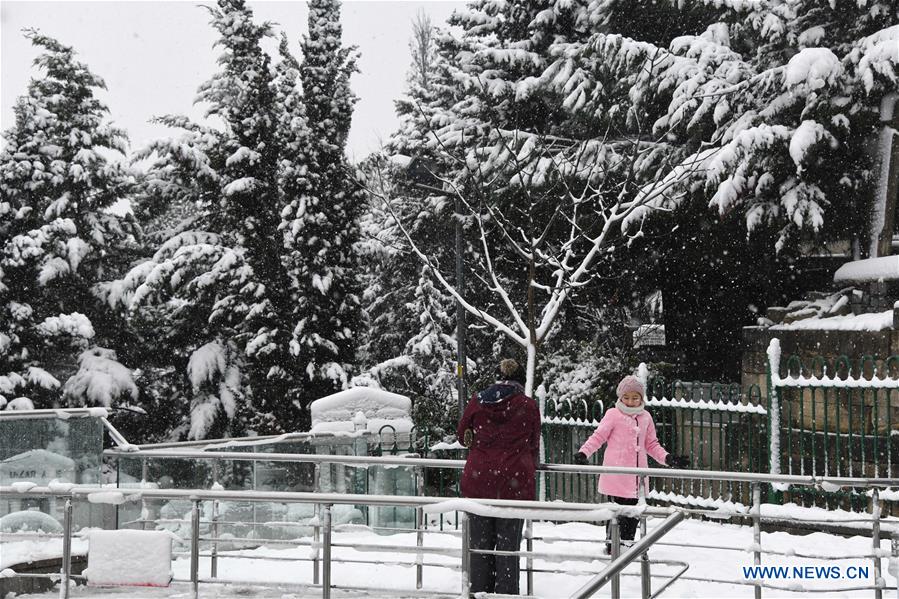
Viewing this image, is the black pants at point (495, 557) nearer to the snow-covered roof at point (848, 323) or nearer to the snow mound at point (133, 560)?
the snow mound at point (133, 560)

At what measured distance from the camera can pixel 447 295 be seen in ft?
92.7

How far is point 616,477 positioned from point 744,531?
11.3 feet

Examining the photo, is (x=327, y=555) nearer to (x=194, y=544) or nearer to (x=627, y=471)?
(x=194, y=544)

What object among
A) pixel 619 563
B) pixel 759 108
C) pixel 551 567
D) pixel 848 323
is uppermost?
pixel 759 108

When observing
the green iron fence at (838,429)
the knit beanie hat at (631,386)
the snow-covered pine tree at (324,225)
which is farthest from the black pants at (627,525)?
the snow-covered pine tree at (324,225)

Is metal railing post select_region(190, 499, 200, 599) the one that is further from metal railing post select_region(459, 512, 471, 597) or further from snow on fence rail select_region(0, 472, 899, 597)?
metal railing post select_region(459, 512, 471, 597)

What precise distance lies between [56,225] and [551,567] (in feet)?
58.7

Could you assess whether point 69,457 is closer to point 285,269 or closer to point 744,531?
point 744,531

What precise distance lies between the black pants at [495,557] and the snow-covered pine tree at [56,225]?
1726 centimetres

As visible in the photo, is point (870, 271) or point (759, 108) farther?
point (759, 108)

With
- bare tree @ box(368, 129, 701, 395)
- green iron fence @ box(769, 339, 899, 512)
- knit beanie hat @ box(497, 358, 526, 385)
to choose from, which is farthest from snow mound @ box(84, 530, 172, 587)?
bare tree @ box(368, 129, 701, 395)

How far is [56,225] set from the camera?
22.1 meters

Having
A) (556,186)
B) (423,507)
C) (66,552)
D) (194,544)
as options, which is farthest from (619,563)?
(556,186)

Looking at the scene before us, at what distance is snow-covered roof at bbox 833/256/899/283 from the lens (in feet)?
43.1
